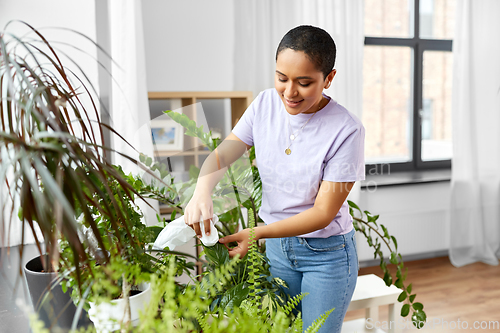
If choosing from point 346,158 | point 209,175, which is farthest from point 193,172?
point 346,158

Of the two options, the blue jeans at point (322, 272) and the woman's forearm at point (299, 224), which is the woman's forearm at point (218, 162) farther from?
the blue jeans at point (322, 272)

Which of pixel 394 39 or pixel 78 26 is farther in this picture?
pixel 394 39

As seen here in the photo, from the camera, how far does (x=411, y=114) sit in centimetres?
376

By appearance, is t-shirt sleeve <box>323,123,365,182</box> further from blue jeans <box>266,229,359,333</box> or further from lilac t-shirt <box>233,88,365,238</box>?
blue jeans <box>266,229,359,333</box>

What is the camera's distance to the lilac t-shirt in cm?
109

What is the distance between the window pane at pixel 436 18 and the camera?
12.1ft

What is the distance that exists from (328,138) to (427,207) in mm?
2822

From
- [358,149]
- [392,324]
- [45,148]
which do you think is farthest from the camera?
[392,324]

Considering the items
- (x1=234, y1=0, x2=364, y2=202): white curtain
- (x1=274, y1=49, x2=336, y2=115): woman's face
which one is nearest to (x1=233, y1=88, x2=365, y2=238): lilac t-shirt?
(x1=274, y1=49, x2=336, y2=115): woman's face

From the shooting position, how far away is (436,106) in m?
3.85

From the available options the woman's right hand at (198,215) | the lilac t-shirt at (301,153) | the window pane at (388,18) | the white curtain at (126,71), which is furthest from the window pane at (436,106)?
the woman's right hand at (198,215)

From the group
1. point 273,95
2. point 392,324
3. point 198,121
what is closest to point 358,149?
point 273,95

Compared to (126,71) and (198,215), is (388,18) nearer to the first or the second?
(126,71)

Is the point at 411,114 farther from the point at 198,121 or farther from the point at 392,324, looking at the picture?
the point at 198,121
